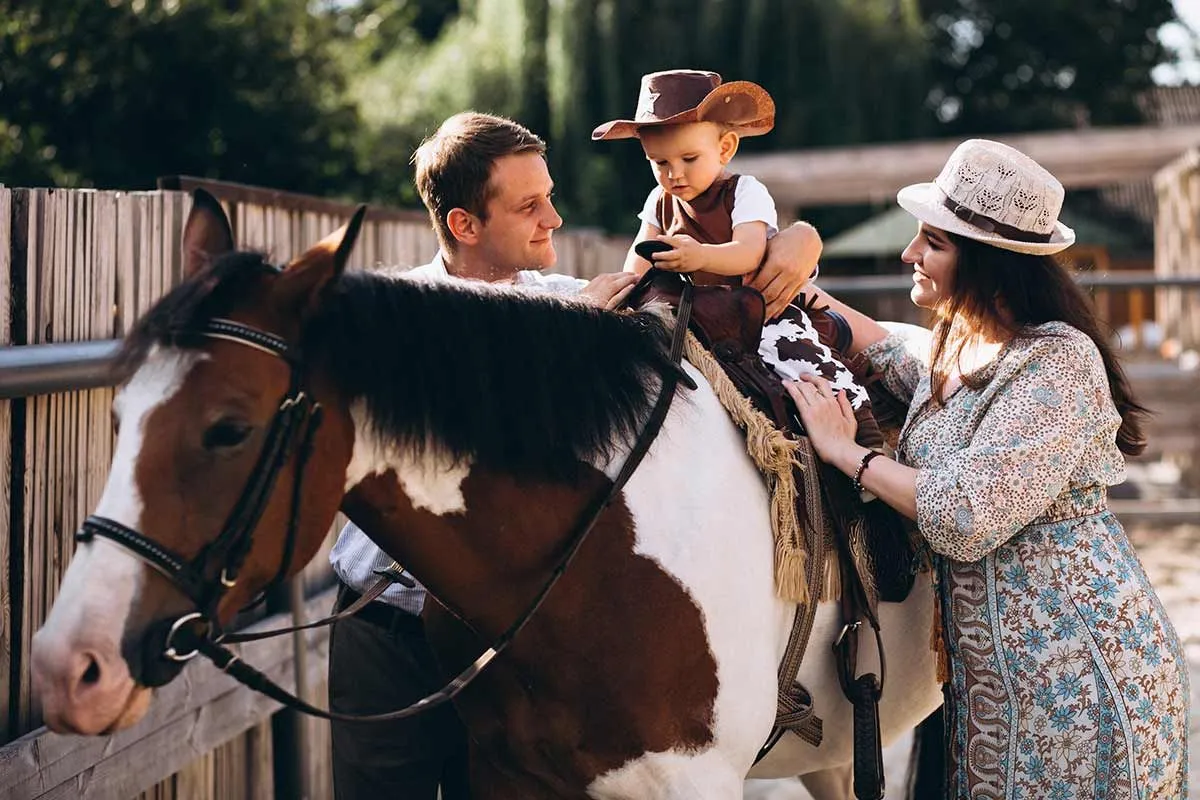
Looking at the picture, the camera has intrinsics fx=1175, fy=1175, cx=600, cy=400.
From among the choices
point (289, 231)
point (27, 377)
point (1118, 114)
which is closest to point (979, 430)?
point (27, 377)

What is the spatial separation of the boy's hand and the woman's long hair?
1.64 ft

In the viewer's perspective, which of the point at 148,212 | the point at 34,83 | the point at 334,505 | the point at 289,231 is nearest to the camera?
the point at 334,505

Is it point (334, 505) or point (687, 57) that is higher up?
point (687, 57)

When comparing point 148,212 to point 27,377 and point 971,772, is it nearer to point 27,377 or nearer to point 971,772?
point 27,377

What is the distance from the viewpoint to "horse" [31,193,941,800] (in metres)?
1.53

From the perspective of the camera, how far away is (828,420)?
7.36ft

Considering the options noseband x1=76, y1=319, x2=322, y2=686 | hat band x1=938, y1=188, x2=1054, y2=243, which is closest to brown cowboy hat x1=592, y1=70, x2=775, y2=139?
hat band x1=938, y1=188, x2=1054, y2=243

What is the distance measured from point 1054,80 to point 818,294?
23544mm

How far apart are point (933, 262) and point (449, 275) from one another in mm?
953

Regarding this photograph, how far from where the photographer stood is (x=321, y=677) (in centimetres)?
382

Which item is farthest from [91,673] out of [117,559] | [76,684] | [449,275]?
[449,275]

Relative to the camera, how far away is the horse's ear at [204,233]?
1.76 metres

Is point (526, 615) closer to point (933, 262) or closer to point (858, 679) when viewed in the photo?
point (858, 679)

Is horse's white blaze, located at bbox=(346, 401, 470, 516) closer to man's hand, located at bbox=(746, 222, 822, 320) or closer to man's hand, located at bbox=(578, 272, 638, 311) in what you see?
man's hand, located at bbox=(578, 272, 638, 311)
